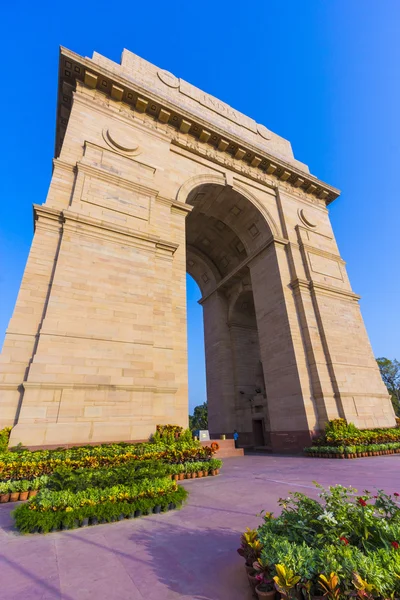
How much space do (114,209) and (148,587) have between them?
42.9 ft

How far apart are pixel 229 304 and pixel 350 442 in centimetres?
1411

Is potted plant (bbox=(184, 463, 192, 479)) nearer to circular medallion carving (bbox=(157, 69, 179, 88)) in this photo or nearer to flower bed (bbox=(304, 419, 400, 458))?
flower bed (bbox=(304, 419, 400, 458))

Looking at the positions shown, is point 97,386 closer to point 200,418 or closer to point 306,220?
point 306,220

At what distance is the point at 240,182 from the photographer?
2022 centimetres

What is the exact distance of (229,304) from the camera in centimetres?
2483

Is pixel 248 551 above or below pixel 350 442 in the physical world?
below

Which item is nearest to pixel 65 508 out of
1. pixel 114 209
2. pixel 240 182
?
pixel 114 209

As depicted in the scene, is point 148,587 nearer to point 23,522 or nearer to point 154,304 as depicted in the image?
point 23,522

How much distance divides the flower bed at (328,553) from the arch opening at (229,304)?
57.9ft

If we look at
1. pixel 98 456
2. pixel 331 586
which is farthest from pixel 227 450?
pixel 331 586

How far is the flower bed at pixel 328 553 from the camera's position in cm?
215

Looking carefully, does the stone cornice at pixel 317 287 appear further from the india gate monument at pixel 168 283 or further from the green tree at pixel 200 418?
the green tree at pixel 200 418

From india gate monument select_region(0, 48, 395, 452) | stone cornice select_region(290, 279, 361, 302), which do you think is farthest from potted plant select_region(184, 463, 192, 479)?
stone cornice select_region(290, 279, 361, 302)

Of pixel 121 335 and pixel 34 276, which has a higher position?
pixel 34 276
